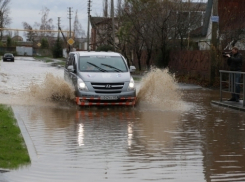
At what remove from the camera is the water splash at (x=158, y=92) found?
703 inches

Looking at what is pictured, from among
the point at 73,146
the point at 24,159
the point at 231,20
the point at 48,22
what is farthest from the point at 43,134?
the point at 48,22

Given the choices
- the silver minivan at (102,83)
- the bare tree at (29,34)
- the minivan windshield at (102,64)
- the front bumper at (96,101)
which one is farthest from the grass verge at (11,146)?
the bare tree at (29,34)

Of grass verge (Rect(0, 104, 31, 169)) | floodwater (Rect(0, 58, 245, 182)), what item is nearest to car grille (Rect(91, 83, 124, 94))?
floodwater (Rect(0, 58, 245, 182))

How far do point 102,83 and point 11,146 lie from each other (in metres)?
7.33

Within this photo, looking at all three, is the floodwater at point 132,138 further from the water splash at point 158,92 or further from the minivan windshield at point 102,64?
the minivan windshield at point 102,64

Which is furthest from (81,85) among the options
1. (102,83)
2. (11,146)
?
(11,146)

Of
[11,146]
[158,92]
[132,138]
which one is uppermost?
[158,92]

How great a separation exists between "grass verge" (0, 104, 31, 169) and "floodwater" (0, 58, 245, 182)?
157 millimetres

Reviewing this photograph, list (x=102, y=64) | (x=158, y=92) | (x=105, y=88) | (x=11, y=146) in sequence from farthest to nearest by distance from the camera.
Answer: (x=158, y=92)
(x=102, y=64)
(x=105, y=88)
(x=11, y=146)

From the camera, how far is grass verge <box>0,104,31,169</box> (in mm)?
8201

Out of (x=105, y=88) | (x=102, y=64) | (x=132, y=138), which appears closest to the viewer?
(x=132, y=138)

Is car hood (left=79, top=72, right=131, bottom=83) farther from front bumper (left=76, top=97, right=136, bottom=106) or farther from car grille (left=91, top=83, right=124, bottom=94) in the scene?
front bumper (left=76, top=97, right=136, bottom=106)

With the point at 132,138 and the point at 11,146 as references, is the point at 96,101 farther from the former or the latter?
the point at 11,146

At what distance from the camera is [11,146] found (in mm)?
9391
